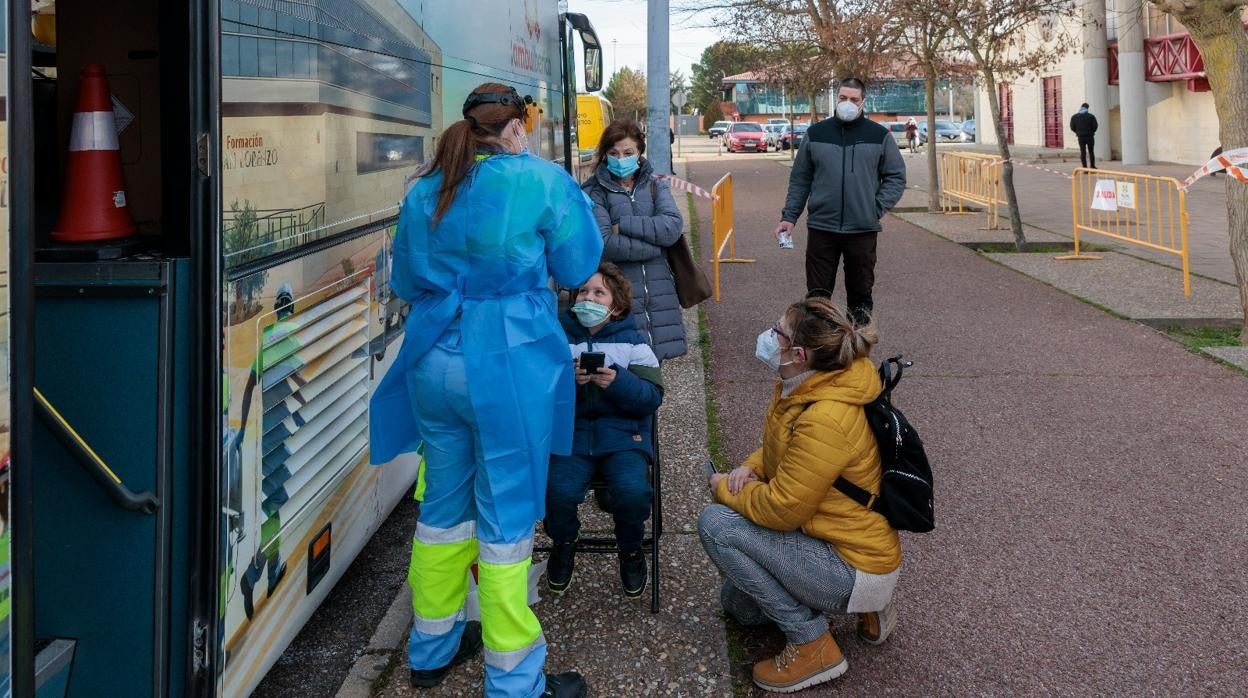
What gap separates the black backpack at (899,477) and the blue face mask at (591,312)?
1.01 metres

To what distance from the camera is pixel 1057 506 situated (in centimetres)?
515

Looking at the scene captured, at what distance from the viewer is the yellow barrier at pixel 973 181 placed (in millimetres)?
17312

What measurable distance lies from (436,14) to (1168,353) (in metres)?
5.85

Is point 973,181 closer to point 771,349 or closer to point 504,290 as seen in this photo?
point 771,349

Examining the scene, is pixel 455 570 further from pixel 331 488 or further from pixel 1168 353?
pixel 1168 353

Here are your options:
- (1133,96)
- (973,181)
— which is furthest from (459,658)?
(1133,96)

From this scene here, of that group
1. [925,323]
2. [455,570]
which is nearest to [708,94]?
[925,323]

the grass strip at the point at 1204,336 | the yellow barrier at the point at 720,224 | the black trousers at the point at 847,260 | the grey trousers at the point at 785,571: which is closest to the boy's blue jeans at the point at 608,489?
the grey trousers at the point at 785,571

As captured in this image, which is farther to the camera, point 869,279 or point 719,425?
point 869,279

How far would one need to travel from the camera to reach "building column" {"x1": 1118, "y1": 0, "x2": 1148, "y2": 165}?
32.9 m

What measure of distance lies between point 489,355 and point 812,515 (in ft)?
3.67

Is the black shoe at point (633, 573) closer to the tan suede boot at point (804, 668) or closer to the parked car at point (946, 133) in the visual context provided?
the tan suede boot at point (804, 668)

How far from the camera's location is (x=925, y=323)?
966 cm

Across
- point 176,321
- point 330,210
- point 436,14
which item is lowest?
point 176,321
